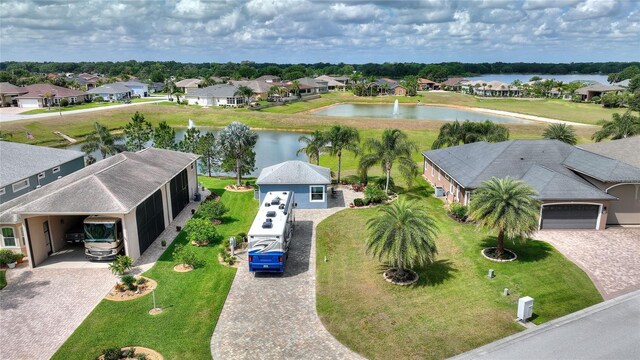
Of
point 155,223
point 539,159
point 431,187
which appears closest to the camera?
point 155,223

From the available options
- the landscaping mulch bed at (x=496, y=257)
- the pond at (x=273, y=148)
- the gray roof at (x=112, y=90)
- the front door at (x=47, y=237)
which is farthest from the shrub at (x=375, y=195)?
the gray roof at (x=112, y=90)

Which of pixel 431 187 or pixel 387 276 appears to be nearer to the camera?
pixel 387 276

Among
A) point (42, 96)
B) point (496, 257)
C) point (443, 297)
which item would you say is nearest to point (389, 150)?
point (496, 257)

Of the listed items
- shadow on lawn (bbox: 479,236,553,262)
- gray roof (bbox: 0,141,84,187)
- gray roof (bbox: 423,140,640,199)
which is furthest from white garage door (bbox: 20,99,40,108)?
shadow on lawn (bbox: 479,236,553,262)

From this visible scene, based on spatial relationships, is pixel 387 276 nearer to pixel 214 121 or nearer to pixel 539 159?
pixel 539 159

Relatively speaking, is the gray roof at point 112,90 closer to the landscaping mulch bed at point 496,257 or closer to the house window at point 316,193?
the house window at point 316,193

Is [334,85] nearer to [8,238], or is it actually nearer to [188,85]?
[188,85]

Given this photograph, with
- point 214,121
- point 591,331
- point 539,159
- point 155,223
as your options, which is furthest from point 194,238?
point 214,121
